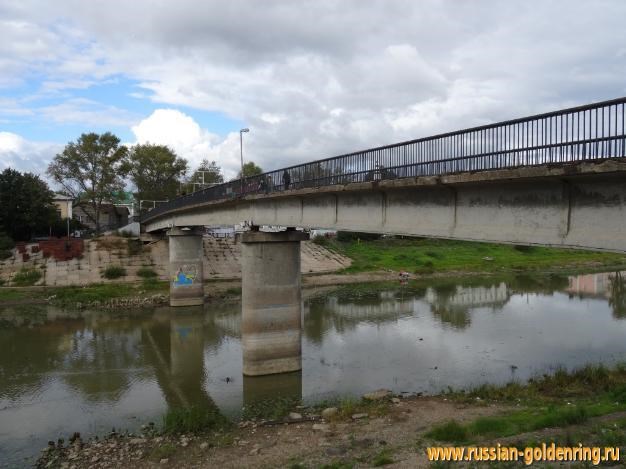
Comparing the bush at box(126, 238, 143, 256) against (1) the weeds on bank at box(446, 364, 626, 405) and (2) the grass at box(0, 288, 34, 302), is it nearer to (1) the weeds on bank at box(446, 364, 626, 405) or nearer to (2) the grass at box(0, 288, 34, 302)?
(2) the grass at box(0, 288, 34, 302)

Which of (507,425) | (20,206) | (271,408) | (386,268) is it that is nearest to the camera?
(507,425)

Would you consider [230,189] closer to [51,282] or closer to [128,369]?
[128,369]

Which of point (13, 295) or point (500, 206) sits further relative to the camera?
point (13, 295)

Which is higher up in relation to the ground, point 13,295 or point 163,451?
point 13,295

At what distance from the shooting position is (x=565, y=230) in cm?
990

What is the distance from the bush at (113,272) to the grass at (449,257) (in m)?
20.9

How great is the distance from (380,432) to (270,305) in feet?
27.3

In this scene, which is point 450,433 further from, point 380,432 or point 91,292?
point 91,292

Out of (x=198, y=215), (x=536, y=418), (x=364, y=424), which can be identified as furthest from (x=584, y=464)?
(x=198, y=215)

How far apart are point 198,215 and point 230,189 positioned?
8399 millimetres

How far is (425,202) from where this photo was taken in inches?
532

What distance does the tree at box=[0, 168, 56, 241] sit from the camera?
2084 inches

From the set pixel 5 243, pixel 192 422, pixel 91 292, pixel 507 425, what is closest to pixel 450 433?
pixel 507 425

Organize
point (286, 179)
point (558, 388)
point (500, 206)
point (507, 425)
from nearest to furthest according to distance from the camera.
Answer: point (500, 206), point (507, 425), point (558, 388), point (286, 179)
